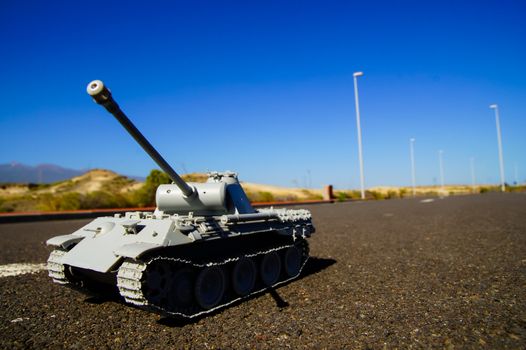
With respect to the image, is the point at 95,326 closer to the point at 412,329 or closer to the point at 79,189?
the point at 412,329

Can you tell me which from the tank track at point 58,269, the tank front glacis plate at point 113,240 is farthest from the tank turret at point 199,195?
the tank track at point 58,269

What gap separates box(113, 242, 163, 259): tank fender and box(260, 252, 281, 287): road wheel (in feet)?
9.77

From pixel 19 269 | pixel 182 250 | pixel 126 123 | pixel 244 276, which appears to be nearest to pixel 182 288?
pixel 182 250

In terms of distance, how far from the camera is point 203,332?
5.80 metres

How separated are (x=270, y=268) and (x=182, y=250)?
2595 millimetres

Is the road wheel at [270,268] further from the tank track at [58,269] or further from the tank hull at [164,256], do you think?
the tank track at [58,269]

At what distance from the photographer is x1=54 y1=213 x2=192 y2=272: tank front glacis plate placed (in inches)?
249

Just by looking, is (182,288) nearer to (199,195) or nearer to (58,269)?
(199,195)

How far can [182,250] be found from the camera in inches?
269

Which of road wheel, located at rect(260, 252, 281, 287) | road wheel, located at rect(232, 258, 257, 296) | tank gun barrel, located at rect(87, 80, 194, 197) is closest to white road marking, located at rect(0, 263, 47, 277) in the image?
tank gun barrel, located at rect(87, 80, 194, 197)

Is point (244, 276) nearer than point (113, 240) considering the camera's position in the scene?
No

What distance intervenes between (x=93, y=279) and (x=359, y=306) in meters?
5.06

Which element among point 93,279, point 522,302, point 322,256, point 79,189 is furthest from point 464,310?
point 79,189

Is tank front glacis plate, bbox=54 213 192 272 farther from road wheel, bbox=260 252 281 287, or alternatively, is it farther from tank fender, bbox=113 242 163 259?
road wheel, bbox=260 252 281 287
